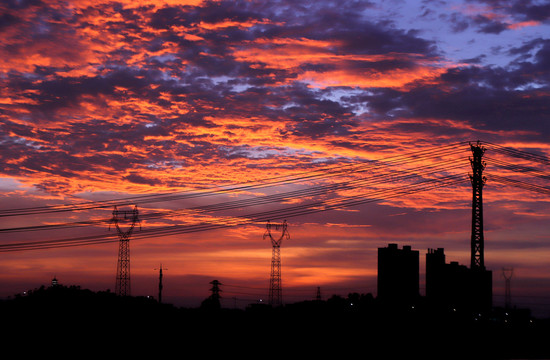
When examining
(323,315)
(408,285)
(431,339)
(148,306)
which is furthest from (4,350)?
(408,285)

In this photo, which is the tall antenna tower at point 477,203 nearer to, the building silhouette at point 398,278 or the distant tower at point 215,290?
the distant tower at point 215,290

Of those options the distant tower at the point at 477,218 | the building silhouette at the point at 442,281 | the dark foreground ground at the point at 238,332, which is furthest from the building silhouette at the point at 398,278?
the distant tower at the point at 477,218

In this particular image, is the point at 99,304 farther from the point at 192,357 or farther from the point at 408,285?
the point at 408,285

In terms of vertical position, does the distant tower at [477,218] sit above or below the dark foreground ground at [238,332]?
above

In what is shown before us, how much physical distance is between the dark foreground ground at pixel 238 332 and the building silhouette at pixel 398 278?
33976mm

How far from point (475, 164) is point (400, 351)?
48.0 metres

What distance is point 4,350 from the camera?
3147 inches

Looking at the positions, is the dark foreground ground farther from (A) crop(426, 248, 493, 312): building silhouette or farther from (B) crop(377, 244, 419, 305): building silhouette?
(B) crop(377, 244, 419, 305): building silhouette

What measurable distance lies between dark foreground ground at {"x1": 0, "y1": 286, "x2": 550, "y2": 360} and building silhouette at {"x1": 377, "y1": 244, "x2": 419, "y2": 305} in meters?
34.0

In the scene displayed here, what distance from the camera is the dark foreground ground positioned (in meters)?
89.6

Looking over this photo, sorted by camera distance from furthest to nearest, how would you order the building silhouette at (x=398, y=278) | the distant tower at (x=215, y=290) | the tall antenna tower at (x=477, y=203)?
the building silhouette at (x=398, y=278) < the distant tower at (x=215, y=290) < the tall antenna tower at (x=477, y=203)

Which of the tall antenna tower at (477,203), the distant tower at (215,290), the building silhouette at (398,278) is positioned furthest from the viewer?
the building silhouette at (398,278)

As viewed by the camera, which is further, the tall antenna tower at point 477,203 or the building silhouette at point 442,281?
Result: the building silhouette at point 442,281

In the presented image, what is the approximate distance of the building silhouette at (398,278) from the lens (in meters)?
172
